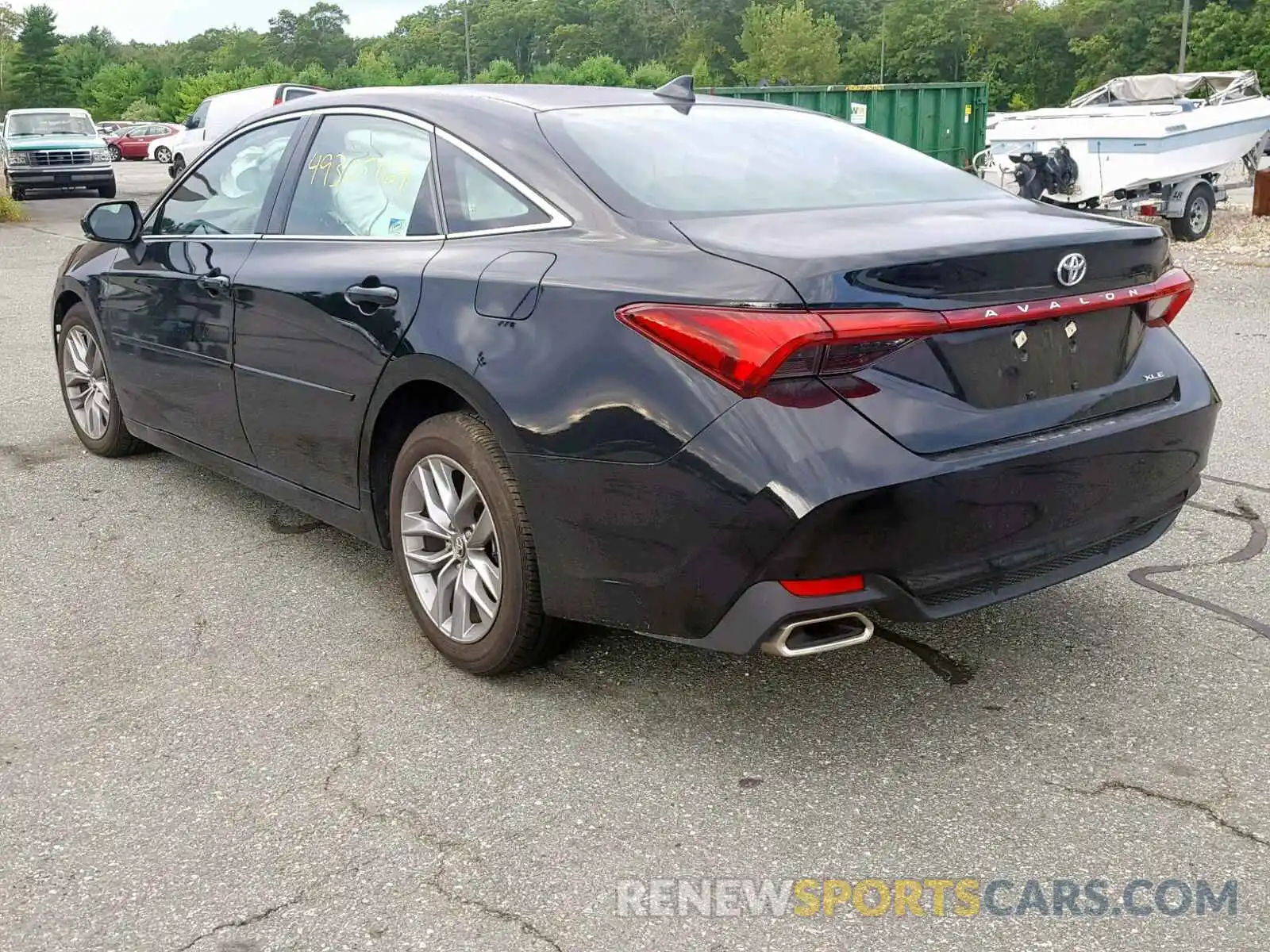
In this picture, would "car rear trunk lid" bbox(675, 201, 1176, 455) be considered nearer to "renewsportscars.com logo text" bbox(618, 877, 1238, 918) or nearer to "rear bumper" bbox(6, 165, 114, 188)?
"renewsportscars.com logo text" bbox(618, 877, 1238, 918)

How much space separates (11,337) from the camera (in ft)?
30.7

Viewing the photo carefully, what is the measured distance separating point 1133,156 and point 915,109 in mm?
7989

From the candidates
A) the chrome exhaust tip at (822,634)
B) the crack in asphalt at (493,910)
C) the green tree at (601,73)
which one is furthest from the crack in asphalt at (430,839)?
the green tree at (601,73)

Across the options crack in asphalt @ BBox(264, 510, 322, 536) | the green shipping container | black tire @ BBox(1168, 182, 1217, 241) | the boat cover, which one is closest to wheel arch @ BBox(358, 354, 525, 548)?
crack in asphalt @ BBox(264, 510, 322, 536)

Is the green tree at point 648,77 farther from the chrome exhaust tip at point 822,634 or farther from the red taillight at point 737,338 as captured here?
the chrome exhaust tip at point 822,634

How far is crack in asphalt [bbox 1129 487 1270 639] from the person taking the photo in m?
3.68

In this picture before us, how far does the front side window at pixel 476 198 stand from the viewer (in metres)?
3.27

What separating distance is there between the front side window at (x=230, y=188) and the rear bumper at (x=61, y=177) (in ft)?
71.0

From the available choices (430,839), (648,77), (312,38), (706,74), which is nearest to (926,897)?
(430,839)

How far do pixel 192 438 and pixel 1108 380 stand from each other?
10.7ft

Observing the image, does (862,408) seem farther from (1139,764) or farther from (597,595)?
(1139,764)

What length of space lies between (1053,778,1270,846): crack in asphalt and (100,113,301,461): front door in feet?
9.55

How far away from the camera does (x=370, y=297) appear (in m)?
3.49

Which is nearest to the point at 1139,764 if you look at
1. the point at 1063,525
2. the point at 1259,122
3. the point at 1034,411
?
the point at 1063,525
